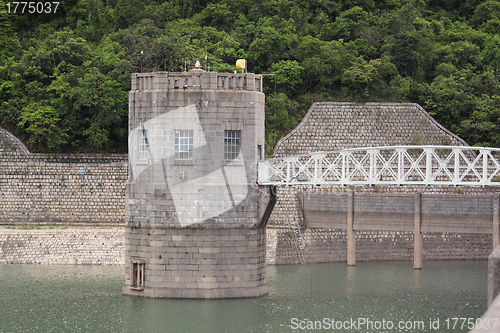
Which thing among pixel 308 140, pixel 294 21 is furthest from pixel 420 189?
pixel 294 21

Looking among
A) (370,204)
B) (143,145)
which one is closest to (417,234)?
(370,204)

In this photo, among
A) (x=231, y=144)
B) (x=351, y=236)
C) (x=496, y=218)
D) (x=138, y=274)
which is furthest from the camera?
(x=351, y=236)

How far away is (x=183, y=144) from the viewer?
37.4 metres

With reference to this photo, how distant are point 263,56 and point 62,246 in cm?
2421

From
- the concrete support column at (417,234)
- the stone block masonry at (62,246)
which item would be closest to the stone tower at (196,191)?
the stone block masonry at (62,246)

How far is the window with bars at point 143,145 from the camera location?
124 feet

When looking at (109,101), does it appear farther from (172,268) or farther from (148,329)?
(148,329)

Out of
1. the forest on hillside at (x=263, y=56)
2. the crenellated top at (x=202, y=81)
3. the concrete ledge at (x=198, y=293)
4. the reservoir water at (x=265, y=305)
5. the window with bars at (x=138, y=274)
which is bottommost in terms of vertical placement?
the reservoir water at (x=265, y=305)

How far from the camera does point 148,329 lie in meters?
31.8

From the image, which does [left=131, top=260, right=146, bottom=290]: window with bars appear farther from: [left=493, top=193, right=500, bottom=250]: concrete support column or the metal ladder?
[left=493, top=193, right=500, bottom=250]: concrete support column

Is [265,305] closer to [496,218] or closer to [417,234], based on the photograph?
[417,234]

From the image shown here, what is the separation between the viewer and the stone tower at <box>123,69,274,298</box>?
36.4 metres

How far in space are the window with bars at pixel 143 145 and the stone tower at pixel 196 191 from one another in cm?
5

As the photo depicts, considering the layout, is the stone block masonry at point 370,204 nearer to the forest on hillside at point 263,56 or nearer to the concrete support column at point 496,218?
the concrete support column at point 496,218
